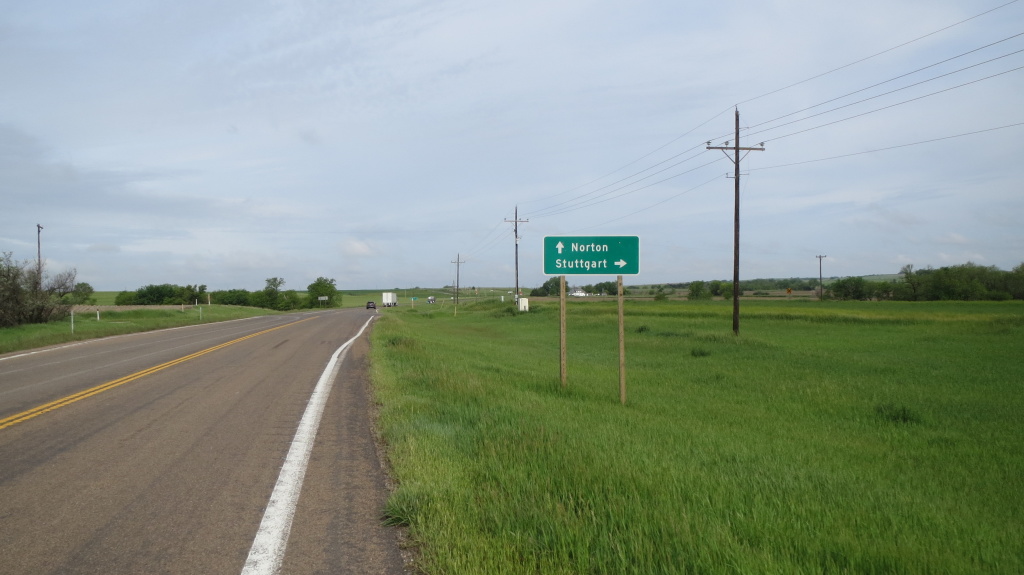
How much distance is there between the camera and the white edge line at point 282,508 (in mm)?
4152

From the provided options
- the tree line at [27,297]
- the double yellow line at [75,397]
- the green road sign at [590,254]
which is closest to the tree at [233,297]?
the tree line at [27,297]

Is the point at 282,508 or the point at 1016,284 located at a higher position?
the point at 1016,284

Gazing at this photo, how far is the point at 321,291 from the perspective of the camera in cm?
13025

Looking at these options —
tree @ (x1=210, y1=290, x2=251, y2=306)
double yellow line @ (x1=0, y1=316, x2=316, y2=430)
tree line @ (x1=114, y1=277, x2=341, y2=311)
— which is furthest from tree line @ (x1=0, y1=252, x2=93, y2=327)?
tree @ (x1=210, y1=290, x2=251, y2=306)

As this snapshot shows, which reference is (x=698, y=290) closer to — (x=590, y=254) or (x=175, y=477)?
(x=590, y=254)

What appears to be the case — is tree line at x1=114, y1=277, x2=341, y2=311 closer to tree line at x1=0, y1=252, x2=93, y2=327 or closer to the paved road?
tree line at x1=0, y1=252, x2=93, y2=327

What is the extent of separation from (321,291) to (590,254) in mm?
126283

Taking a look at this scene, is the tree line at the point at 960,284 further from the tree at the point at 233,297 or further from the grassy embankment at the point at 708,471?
the tree at the point at 233,297

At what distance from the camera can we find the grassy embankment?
162 inches

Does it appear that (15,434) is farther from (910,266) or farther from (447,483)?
(910,266)

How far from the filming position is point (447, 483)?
214 inches

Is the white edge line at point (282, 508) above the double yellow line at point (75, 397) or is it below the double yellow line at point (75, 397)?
below

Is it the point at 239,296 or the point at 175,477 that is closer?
the point at 175,477

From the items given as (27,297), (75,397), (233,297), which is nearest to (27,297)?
(27,297)
